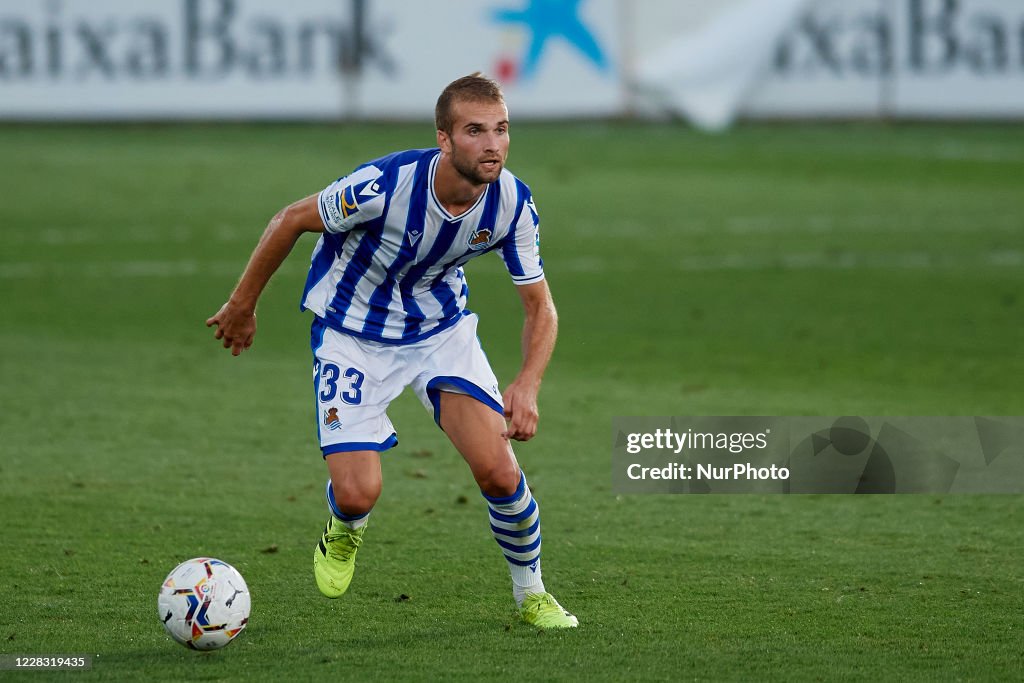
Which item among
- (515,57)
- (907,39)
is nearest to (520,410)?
(515,57)

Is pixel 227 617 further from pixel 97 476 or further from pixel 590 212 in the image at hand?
pixel 590 212

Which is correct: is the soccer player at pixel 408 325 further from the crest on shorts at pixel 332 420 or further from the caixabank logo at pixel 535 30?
the caixabank logo at pixel 535 30

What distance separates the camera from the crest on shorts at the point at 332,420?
5.65m

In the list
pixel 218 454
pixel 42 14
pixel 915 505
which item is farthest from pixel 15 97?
pixel 915 505

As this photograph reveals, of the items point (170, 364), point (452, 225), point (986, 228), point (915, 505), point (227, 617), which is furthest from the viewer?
point (986, 228)

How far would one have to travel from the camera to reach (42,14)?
2192 cm

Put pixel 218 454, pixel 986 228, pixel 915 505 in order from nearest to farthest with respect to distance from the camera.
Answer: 1. pixel 915 505
2. pixel 218 454
3. pixel 986 228

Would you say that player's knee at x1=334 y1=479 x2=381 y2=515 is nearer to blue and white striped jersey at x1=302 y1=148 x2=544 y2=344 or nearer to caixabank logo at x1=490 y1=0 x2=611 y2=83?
blue and white striped jersey at x1=302 y1=148 x2=544 y2=344

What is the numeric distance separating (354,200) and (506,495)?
45.1 inches

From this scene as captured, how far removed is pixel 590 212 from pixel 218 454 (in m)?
9.77

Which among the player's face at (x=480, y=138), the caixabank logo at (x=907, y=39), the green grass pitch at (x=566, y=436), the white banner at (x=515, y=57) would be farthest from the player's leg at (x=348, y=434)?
the caixabank logo at (x=907, y=39)

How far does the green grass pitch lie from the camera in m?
5.36

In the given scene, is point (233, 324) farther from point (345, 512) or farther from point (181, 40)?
point (181, 40)

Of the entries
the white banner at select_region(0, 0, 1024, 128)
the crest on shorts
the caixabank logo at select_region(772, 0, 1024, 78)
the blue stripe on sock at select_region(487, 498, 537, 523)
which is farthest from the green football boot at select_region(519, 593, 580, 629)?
the caixabank logo at select_region(772, 0, 1024, 78)
